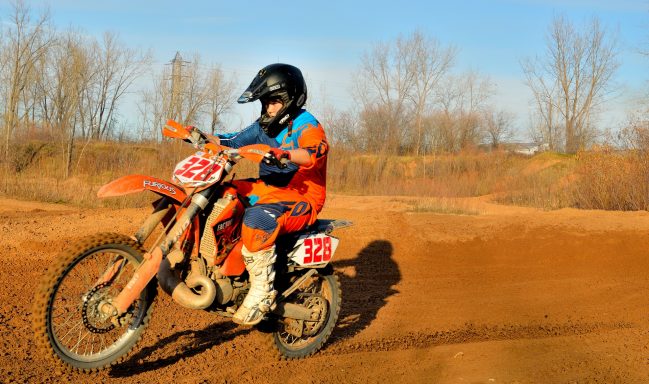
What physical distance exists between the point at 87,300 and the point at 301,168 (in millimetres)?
1692

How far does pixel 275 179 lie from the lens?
492 centimetres

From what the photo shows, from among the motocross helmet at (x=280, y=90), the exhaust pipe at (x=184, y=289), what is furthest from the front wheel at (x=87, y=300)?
the motocross helmet at (x=280, y=90)

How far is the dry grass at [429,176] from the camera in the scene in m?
14.7

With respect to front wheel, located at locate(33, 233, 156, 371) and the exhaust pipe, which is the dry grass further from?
the exhaust pipe

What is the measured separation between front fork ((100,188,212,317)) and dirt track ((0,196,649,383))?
21.7 inches

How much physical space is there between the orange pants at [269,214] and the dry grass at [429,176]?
32.5 ft

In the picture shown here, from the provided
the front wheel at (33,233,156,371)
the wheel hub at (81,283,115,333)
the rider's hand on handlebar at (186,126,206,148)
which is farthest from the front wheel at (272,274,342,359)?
the rider's hand on handlebar at (186,126,206,148)

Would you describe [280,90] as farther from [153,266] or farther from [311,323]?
[311,323]

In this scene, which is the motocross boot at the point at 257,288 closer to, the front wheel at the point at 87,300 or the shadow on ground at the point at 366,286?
the front wheel at the point at 87,300

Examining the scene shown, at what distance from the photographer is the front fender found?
13.2ft

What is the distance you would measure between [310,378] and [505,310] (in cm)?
318

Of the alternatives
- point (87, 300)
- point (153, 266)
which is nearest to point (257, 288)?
point (153, 266)

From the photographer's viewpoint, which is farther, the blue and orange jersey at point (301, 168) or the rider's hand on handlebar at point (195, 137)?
the blue and orange jersey at point (301, 168)

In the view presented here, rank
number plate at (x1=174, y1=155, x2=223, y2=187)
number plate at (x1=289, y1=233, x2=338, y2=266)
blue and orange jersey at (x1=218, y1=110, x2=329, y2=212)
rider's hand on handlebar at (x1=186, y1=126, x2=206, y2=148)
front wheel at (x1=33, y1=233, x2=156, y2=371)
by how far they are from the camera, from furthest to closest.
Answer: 1. number plate at (x1=289, y1=233, x2=338, y2=266)
2. blue and orange jersey at (x1=218, y1=110, x2=329, y2=212)
3. rider's hand on handlebar at (x1=186, y1=126, x2=206, y2=148)
4. number plate at (x1=174, y1=155, x2=223, y2=187)
5. front wheel at (x1=33, y1=233, x2=156, y2=371)
